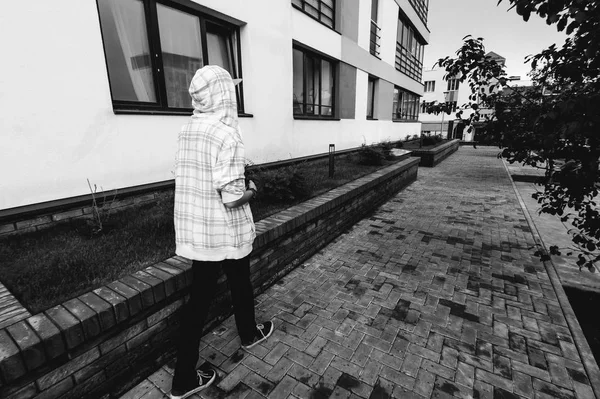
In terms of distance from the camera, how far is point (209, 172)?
1895 mm

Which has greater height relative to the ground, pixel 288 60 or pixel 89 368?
pixel 288 60

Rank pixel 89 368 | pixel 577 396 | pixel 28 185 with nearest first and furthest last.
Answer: pixel 89 368 < pixel 577 396 < pixel 28 185

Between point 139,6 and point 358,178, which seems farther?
point 358,178

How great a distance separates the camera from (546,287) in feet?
11.4

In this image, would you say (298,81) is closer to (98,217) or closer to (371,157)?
(371,157)

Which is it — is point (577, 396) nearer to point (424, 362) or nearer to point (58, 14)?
point (424, 362)

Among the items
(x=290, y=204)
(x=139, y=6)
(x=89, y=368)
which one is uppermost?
(x=139, y=6)

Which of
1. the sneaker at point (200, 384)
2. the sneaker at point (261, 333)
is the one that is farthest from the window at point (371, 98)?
the sneaker at point (200, 384)

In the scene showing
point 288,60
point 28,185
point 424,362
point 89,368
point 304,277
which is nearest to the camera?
point 89,368

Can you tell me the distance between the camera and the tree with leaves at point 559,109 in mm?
1814

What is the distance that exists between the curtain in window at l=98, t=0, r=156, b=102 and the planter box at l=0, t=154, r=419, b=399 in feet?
10.5

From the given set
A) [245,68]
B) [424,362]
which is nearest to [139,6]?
[245,68]

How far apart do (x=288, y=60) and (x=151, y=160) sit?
15.0ft

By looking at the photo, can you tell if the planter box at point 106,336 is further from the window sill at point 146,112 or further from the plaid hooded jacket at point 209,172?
the window sill at point 146,112
